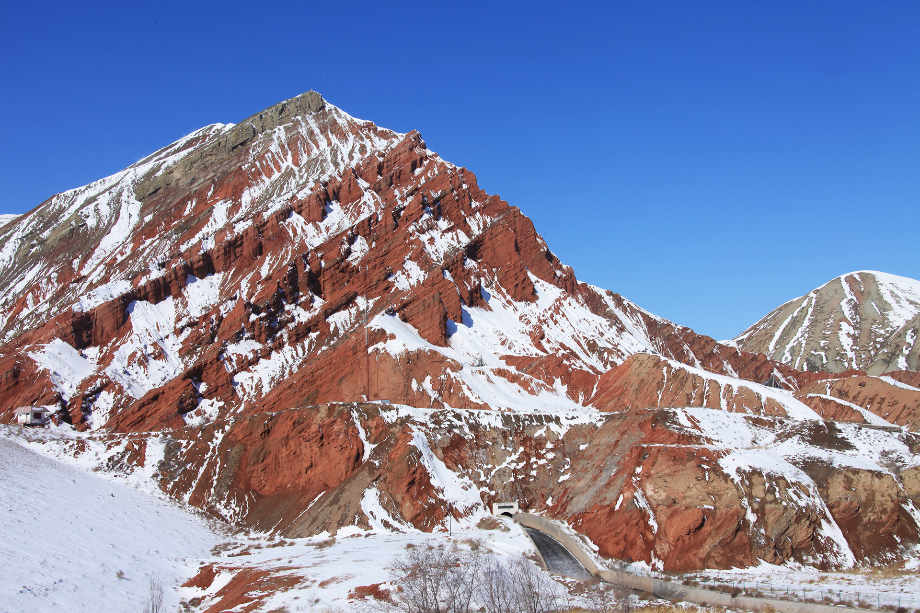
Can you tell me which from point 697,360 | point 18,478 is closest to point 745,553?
point 18,478

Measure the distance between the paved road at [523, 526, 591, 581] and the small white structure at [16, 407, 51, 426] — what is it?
6469cm

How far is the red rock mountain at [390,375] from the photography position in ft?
189

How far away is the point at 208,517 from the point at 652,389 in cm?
5373

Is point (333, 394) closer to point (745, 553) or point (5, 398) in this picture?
point (5, 398)

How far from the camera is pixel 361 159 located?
164 m

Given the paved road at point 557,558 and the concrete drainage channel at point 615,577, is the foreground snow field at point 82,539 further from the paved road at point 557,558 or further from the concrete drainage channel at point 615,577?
the concrete drainage channel at point 615,577

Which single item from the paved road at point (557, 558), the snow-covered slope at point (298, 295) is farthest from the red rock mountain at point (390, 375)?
the paved road at point (557, 558)

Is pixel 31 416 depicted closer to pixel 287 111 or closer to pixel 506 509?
pixel 506 509

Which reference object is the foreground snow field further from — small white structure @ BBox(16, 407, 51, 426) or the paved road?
the paved road

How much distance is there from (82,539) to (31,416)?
148ft

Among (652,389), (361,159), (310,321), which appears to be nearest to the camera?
(652,389)

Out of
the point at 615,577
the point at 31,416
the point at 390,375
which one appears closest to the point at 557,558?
the point at 615,577

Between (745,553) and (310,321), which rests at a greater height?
(310,321)

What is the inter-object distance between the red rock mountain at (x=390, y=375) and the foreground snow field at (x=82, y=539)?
5946 millimetres
